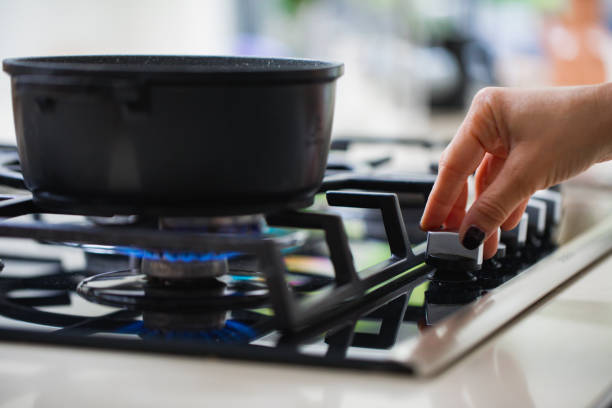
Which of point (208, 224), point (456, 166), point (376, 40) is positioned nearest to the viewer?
point (208, 224)

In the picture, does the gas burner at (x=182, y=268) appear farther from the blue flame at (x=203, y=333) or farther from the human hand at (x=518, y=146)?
the human hand at (x=518, y=146)

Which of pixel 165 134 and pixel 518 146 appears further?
pixel 518 146

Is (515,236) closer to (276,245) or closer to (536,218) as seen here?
(536,218)

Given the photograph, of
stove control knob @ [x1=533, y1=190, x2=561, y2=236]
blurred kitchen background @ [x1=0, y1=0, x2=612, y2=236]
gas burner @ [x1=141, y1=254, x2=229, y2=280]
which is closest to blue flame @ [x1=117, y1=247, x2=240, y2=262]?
gas burner @ [x1=141, y1=254, x2=229, y2=280]

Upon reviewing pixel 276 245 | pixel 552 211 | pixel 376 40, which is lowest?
pixel 376 40

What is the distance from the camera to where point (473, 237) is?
0.62m

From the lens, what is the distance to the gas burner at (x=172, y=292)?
0.55 metres

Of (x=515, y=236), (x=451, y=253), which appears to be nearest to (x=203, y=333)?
(x=451, y=253)

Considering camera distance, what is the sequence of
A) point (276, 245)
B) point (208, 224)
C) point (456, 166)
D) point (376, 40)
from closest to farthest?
1. point (276, 245)
2. point (208, 224)
3. point (456, 166)
4. point (376, 40)

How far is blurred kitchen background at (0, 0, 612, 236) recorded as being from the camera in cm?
322

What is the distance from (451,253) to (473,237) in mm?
30

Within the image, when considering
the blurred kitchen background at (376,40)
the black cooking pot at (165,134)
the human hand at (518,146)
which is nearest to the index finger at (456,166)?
the human hand at (518,146)

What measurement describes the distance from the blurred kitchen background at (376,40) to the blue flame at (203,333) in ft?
3.05

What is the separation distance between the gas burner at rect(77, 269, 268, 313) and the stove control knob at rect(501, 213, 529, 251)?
0.86ft
